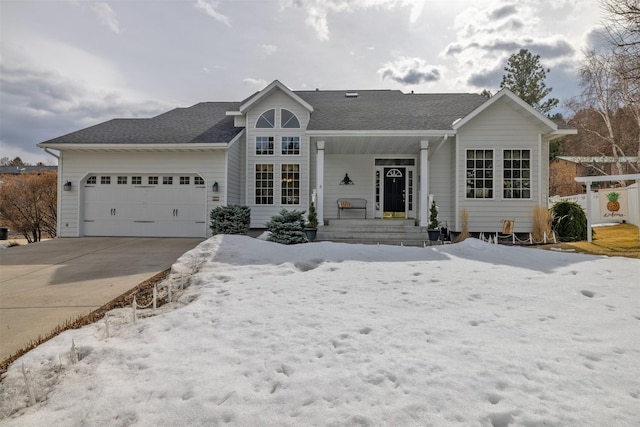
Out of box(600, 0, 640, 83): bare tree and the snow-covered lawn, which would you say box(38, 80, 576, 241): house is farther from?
the snow-covered lawn

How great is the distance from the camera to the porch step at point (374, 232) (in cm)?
917

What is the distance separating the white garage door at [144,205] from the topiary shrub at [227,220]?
1.47 meters

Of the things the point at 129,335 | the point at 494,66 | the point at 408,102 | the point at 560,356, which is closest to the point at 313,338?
the point at 129,335

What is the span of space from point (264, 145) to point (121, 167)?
5.06 meters

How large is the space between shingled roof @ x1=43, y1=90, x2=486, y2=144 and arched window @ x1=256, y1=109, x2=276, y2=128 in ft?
2.99

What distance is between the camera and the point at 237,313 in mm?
3414

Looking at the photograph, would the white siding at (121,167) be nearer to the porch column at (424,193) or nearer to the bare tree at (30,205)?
the porch column at (424,193)

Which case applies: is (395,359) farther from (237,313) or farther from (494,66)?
(494,66)

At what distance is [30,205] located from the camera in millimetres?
16641

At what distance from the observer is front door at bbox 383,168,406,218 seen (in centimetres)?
1141

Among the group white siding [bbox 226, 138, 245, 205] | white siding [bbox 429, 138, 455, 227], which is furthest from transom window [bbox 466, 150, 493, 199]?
white siding [bbox 226, 138, 245, 205]

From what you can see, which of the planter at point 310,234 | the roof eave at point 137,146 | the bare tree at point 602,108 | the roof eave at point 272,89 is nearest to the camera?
the planter at point 310,234

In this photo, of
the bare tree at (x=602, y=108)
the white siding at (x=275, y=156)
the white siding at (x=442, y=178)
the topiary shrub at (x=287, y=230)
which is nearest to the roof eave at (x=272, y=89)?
the white siding at (x=275, y=156)

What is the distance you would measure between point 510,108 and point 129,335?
458 inches
